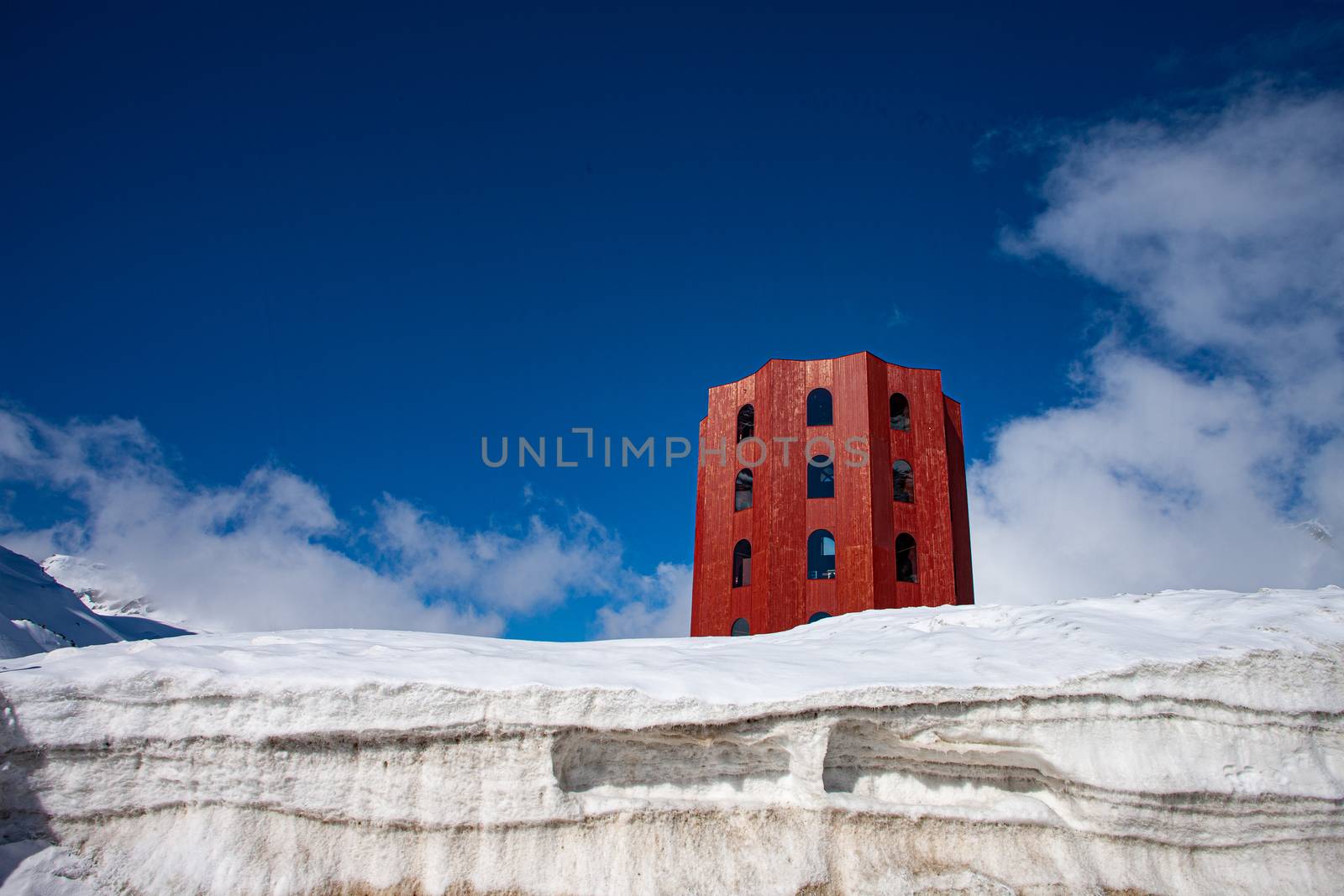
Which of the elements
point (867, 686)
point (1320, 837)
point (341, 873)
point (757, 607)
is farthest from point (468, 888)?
point (757, 607)

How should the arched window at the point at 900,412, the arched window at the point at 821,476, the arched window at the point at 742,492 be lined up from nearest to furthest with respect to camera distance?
1. the arched window at the point at 821,476
2. the arched window at the point at 900,412
3. the arched window at the point at 742,492

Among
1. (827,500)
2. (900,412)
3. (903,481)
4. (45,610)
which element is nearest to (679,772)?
(827,500)

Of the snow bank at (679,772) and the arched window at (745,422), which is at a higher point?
the arched window at (745,422)

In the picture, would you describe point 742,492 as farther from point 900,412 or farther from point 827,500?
point 900,412

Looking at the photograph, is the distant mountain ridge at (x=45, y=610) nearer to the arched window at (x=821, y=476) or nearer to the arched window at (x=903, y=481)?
the arched window at (x=821, y=476)

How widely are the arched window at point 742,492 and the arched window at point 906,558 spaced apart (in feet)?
14.3

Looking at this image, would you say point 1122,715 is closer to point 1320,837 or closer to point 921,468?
point 1320,837

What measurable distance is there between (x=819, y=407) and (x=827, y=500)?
9.51 feet

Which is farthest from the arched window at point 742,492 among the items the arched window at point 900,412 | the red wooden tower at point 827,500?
the arched window at point 900,412

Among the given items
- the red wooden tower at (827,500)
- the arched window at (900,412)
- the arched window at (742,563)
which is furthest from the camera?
the arched window at (900,412)

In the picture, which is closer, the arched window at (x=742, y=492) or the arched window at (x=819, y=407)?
the arched window at (x=819, y=407)

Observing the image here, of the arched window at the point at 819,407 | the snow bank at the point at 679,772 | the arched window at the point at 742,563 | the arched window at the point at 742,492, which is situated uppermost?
the arched window at the point at 819,407

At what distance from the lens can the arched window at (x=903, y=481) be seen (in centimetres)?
2272

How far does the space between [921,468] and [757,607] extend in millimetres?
6122
